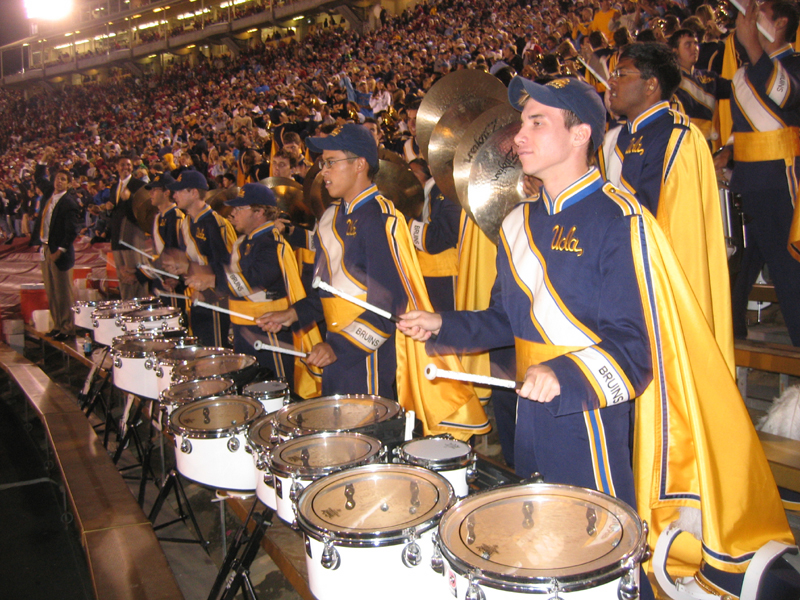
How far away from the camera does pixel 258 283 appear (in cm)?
457

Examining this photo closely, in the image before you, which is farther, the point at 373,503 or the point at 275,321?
the point at 275,321

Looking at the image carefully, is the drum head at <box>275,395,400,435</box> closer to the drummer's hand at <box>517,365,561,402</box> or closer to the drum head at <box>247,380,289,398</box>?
the drum head at <box>247,380,289,398</box>

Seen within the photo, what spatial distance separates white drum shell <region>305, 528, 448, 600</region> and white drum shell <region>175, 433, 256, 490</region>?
1.03 m

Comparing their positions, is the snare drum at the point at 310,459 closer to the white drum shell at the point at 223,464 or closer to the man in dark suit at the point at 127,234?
the white drum shell at the point at 223,464

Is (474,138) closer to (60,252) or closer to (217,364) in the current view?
(217,364)

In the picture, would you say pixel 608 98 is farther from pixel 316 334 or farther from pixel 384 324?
pixel 316 334

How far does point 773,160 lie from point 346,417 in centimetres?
237

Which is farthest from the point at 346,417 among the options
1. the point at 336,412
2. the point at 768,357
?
the point at 768,357

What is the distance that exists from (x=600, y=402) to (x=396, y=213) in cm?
175

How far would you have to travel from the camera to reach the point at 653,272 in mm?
1789

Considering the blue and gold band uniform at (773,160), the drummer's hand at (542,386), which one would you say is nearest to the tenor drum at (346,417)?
the drummer's hand at (542,386)

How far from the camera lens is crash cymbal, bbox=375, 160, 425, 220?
4770mm

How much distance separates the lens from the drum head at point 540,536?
4.38 ft

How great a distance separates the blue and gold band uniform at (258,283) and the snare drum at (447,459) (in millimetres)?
2601
